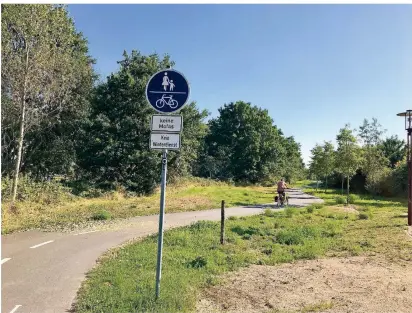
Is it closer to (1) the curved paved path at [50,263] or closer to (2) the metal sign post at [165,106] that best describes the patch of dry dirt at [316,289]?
(2) the metal sign post at [165,106]

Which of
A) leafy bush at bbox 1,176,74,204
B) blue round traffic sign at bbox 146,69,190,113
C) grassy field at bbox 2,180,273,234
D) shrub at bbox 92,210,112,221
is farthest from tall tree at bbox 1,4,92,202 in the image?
blue round traffic sign at bbox 146,69,190,113

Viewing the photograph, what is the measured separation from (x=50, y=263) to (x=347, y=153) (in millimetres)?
23297

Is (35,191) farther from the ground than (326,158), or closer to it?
closer to it

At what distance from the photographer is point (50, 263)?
7.80 meters

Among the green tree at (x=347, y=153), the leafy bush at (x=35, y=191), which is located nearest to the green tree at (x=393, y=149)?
the green tree at (x=347, y=153)

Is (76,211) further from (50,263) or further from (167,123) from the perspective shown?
(167,123)

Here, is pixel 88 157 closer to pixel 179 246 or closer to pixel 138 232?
pixel 138 232

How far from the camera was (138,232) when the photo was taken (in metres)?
12.0

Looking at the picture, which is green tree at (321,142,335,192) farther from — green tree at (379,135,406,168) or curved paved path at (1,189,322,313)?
curved paved path at (1,189,322,313)

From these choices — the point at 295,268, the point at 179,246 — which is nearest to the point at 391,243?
the point at 295,268

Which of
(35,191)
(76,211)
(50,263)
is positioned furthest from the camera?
(35,191)

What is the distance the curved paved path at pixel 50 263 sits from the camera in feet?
18.2

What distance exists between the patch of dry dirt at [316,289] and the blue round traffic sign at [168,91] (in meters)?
3.21

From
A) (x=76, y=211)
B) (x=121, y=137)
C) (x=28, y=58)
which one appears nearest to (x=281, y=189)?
(x=121, y=137)
